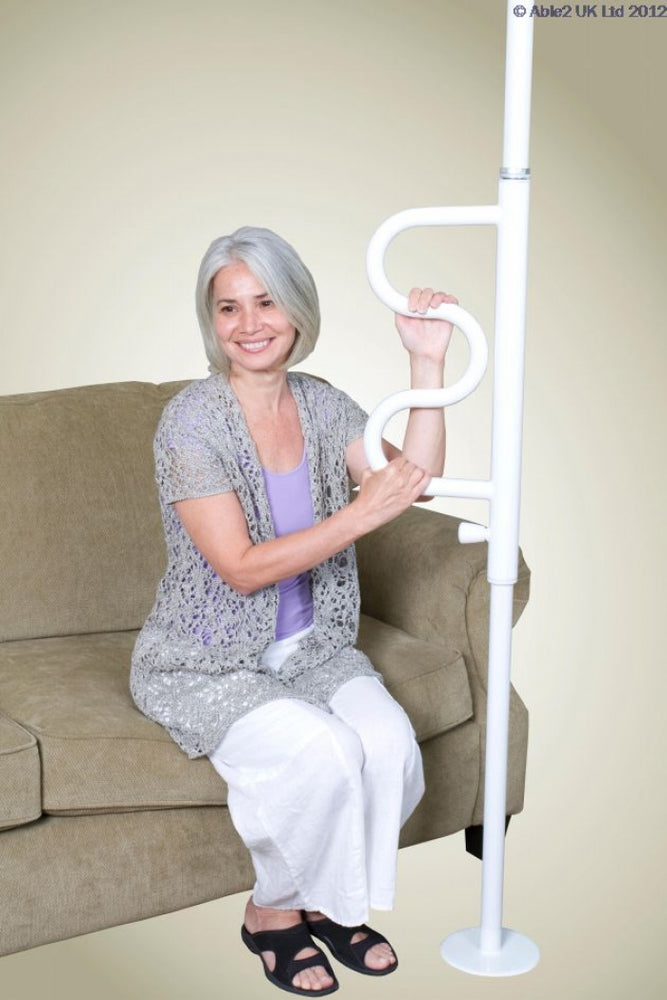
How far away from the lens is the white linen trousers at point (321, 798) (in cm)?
265

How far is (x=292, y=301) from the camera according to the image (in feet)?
9.24

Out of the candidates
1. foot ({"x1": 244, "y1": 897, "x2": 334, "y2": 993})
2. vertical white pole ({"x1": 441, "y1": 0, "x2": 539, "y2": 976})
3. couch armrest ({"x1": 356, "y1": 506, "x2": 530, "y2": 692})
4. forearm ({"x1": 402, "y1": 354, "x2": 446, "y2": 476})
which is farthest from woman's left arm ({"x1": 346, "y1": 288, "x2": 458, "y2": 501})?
foot ({"x1": 244, "y1": 897, "x2": 334, "y2": 993})

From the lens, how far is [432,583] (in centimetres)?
329

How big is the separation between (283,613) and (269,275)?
628mm

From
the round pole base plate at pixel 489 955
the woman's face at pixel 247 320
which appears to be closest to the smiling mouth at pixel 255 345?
the woman's face at pixel 247 320

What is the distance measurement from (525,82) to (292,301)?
56 centimetres

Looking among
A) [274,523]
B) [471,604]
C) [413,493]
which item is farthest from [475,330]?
[471,604]

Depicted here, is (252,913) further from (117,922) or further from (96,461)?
(96,461)

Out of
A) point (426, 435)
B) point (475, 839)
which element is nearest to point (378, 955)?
point (475, 839)

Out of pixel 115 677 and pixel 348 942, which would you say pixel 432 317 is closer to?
pixel 115 677

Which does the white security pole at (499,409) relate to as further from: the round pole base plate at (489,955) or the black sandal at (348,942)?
the black sandal at (348,942)

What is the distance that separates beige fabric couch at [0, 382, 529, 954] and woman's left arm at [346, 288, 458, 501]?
401 mm

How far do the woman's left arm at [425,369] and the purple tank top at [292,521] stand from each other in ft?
0.47

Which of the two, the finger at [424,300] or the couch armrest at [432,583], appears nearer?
the finger at [424,300]
